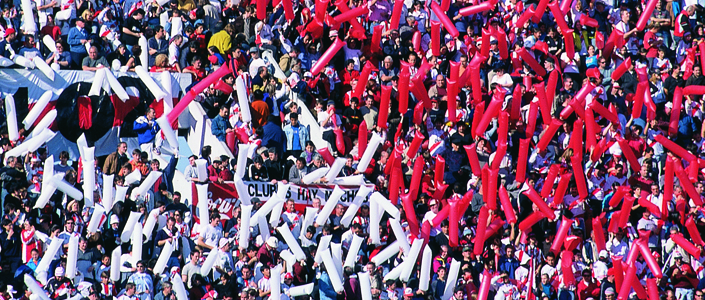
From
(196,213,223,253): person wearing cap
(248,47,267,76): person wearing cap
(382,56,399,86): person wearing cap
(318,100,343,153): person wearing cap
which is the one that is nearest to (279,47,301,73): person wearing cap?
(248,47,267,76): person wearing cap

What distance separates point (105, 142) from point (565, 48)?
7.10 metres

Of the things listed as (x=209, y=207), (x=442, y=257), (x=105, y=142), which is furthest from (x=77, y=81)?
(x=442, y=257)

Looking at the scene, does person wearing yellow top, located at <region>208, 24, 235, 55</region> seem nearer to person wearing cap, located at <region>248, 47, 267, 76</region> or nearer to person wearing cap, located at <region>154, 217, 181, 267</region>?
person wearing cap, located at <region>248, 47, 267, 76</region>

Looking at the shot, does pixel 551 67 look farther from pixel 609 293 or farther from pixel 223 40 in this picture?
pixel 223 40

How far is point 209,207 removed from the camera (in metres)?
18.2

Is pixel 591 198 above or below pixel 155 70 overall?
below

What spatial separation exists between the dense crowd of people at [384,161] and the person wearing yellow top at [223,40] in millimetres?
31

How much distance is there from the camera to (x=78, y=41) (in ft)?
61.0

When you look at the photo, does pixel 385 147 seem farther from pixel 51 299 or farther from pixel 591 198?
pixel 51 299

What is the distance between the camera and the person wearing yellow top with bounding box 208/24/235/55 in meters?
19.2

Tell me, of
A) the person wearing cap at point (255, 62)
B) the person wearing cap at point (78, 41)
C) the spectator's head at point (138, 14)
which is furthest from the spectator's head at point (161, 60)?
the person wearing cap at point (255, 62)

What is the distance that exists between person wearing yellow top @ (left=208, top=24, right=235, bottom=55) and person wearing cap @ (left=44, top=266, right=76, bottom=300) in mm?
4042

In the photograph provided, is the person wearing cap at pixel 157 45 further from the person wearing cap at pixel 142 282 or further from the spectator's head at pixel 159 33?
the person wearing cap at pixel 142 282

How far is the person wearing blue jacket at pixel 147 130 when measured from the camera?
1838cm
